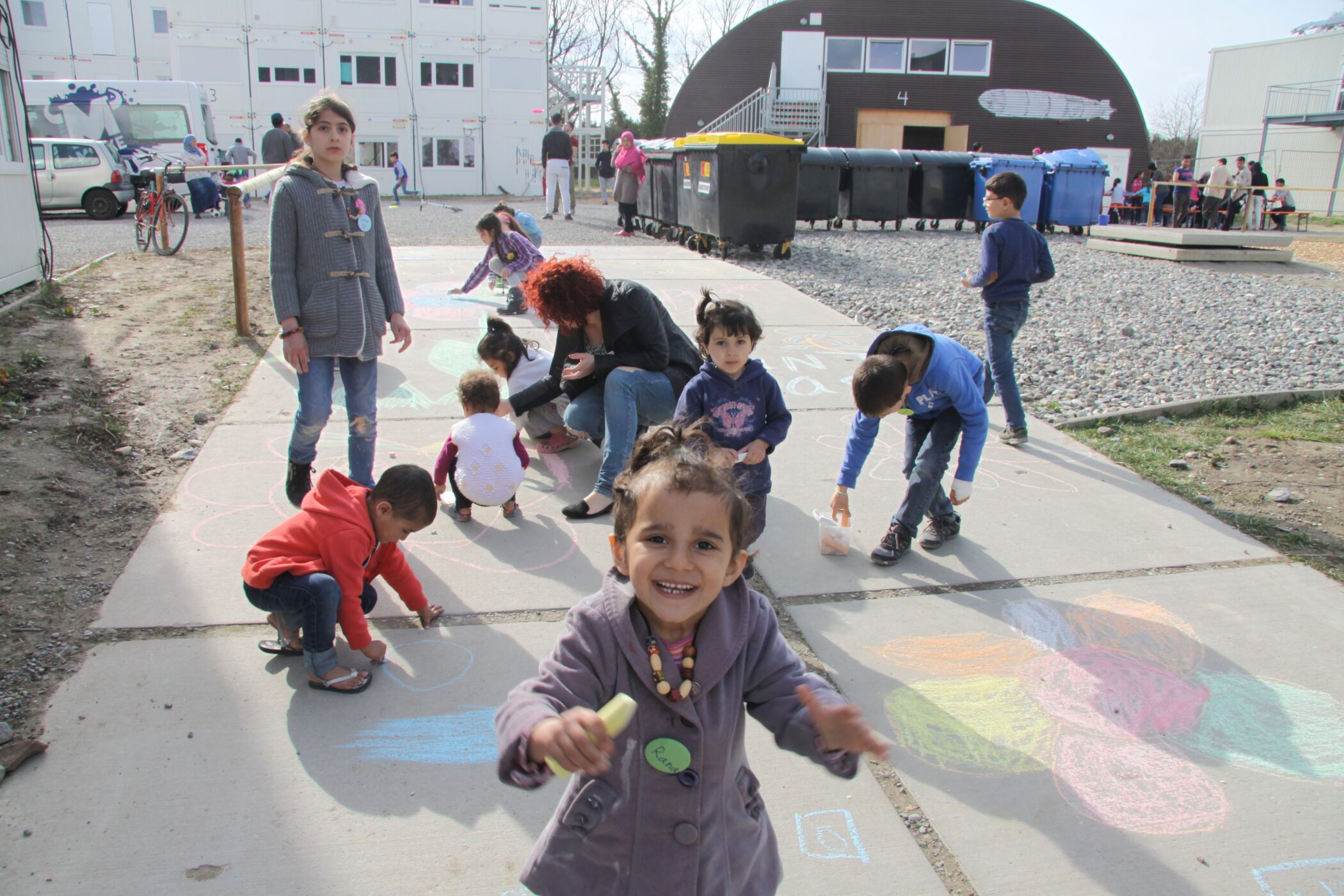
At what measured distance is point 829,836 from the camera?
84.3 inches

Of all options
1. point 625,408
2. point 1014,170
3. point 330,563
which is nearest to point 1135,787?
point 330,563

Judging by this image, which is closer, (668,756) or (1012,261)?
(668,756)

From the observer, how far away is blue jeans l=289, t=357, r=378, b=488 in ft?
12.2

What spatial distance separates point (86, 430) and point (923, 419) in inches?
160

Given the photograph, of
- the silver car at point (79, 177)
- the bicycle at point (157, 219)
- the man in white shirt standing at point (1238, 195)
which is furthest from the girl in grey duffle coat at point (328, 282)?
the man in white shirt standing at point (1238, 195)

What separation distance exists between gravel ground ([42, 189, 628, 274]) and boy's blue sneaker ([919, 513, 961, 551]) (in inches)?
369

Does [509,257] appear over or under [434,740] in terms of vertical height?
over

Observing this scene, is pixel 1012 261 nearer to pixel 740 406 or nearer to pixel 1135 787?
pixel 740 406

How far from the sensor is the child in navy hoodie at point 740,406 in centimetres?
336

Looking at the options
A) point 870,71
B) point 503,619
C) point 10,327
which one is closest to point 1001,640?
point 503,619

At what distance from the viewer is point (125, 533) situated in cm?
358

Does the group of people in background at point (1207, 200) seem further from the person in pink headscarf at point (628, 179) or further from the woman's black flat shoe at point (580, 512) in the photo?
the woman's black flat shoe at point (580, 512)

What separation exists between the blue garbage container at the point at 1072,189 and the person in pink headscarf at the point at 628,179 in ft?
24.0

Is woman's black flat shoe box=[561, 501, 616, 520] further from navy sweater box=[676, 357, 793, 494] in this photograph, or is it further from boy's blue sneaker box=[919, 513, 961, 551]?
boy's blue sneaker box=[919, 513, 961, 551]
